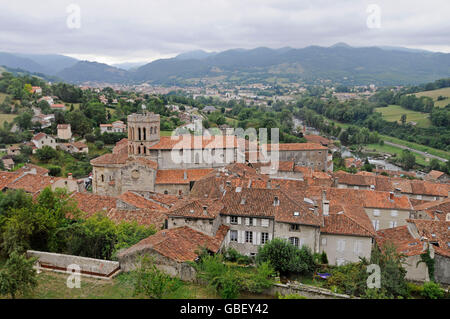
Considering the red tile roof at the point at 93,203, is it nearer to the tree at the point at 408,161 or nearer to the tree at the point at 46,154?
the tree at the point at 46,154

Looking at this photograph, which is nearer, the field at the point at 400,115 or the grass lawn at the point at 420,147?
the grass lawn at the point at 420,147

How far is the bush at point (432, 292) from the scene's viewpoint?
2766 centimetres

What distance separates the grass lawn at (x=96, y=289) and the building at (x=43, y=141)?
69473mm

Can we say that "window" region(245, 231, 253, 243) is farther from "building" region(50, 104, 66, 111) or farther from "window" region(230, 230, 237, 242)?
"building" region(50, 104, 66, 111)

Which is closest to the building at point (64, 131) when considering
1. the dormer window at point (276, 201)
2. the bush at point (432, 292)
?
the dormer window at point (276, 201)

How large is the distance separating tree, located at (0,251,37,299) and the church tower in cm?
3124

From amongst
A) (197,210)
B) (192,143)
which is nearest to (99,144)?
(192,143)

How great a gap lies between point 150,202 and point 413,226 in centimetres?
2728

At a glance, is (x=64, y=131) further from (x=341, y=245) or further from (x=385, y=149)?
(x=385, y=149)

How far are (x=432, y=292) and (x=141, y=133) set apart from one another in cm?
3964

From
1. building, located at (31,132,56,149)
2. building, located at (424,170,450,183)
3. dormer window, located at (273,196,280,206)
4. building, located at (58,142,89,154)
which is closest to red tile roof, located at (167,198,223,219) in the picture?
dormer window, located at (273,196,280,206)

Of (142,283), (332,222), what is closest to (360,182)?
(332,222)

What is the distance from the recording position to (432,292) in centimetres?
2786

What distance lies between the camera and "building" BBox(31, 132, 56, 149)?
87.4 metres
